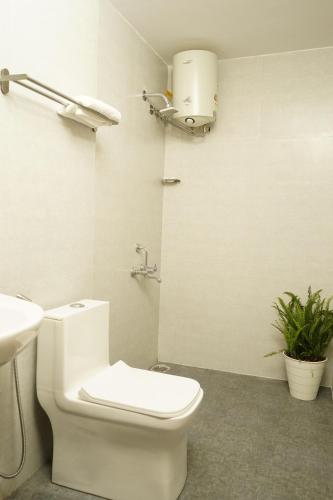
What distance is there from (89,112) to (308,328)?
5.90 feet

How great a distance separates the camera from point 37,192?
5.33 feet

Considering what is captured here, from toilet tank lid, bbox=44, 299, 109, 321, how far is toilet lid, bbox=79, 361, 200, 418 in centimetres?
29

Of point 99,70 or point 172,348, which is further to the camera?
point 172,348

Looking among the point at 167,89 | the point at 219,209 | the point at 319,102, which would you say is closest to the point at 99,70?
the point at 167,89

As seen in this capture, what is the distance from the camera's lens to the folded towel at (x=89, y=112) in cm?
167

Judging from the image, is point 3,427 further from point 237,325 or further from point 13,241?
point 237,325

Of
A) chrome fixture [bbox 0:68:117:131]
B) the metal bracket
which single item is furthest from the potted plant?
the metal bracket

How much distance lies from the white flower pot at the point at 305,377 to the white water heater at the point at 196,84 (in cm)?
170

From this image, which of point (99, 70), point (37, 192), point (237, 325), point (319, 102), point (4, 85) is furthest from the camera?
point (237, 325)

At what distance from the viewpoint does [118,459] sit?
156 cm

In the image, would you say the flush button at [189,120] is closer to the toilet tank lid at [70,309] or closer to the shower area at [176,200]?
the shower area at [176,200]

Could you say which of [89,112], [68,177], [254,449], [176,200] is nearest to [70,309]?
[68,177]

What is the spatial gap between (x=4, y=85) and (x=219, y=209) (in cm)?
178

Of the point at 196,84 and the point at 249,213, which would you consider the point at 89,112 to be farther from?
the point at 249,213
